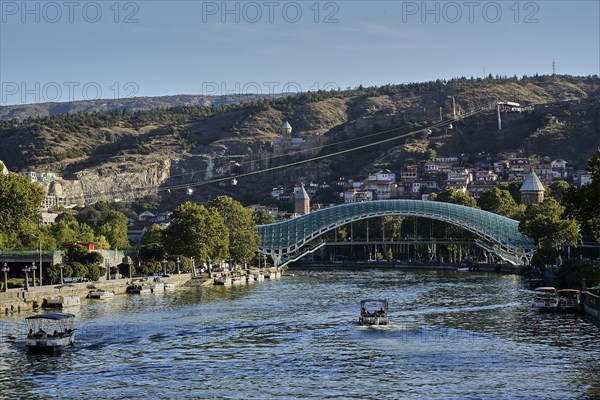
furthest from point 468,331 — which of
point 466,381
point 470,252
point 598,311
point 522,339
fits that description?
point 470,252

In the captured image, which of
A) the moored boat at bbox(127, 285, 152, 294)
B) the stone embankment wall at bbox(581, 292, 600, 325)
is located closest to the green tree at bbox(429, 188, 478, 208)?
the moored boat at bbox(127, 285, 152, 294)

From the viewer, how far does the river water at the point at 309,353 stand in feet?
113

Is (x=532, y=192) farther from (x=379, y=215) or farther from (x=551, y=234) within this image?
(x=551, y=234)

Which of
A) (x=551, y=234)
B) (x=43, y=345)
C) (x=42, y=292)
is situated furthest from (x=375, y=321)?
(x=551, y=234)

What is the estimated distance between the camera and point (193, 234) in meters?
85.4

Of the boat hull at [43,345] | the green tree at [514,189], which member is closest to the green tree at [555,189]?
the green tree at [514,189]

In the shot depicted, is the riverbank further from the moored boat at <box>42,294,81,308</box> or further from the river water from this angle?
the river water

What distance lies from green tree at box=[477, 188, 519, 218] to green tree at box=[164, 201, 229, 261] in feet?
157

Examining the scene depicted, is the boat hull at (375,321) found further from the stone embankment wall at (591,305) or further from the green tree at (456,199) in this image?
the green tree at (456,199)

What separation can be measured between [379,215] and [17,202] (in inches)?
2015

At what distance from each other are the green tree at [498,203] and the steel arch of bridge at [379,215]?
1878cm

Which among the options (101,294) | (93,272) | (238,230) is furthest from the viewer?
(238,230)

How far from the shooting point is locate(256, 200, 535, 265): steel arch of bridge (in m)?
104

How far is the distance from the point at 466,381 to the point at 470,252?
93.5m
